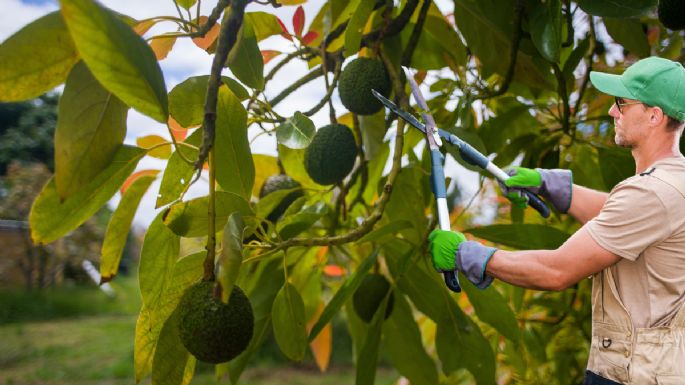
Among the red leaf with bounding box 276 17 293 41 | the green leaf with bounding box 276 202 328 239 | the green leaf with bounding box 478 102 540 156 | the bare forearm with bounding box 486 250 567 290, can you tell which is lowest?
the bare forearm with bounding box 486 250 567 290

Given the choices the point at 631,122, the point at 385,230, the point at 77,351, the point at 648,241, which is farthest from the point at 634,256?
the point at 77,351

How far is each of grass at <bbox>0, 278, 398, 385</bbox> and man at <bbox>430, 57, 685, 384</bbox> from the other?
2.63 m

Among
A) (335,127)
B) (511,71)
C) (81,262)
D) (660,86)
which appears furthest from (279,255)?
(81,262)

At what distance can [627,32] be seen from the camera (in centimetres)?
84

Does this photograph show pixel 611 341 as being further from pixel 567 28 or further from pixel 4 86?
pixel 4 86

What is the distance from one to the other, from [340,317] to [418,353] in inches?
141

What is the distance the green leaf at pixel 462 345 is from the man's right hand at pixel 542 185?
0.18 m

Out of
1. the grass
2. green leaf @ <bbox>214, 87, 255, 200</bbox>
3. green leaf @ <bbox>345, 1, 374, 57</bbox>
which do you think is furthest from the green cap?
the grass

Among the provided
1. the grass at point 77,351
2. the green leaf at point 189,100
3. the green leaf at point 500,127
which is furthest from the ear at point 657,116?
the grass at point 77,351

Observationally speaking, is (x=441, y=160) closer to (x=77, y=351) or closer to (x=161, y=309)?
(x=161, y=309)

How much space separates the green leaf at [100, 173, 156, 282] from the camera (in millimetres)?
658

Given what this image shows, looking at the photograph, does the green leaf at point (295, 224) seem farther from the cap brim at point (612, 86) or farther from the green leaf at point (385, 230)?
the cap brim at point (612, 86)

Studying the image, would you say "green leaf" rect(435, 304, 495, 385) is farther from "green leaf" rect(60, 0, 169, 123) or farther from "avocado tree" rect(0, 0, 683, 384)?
"green leaf" rect(60, 0, 169, 123)

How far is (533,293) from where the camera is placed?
1380 millimetres
